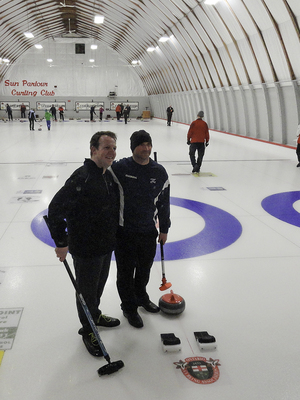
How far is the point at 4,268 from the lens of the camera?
466cm

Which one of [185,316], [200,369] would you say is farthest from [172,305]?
[200,369]

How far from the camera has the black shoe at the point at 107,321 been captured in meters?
3.46

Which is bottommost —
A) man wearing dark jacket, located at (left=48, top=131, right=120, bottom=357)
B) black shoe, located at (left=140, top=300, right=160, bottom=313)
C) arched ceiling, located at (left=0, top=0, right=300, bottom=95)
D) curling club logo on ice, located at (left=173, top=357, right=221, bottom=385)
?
curling club logo on ice, located at (left=173, top=357, right=221, bottom=385)

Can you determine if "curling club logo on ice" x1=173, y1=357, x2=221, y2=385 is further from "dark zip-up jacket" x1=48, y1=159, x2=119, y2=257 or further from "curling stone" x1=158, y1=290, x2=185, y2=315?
"dark zip-up jacket" x1=48, y1=159, x2=119, y2=257

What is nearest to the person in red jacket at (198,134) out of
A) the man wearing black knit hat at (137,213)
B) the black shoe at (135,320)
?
the man wearing black knit hat at (137,213)

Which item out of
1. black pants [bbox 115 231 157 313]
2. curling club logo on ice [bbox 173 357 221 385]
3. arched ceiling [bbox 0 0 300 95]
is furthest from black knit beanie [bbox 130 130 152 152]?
arched ceiling [bbox 0 0 300 95]

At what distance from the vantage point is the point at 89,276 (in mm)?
3113

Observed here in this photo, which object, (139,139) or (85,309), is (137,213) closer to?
(139,139)

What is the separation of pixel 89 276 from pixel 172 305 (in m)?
1.04

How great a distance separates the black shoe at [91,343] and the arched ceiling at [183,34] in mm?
14102

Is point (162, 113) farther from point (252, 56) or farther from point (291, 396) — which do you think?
point (291, 396)

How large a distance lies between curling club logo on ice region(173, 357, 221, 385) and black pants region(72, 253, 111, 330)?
0.90 metres

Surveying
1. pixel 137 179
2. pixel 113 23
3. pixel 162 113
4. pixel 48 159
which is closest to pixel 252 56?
pixel 48 159

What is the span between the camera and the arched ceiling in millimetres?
15227
